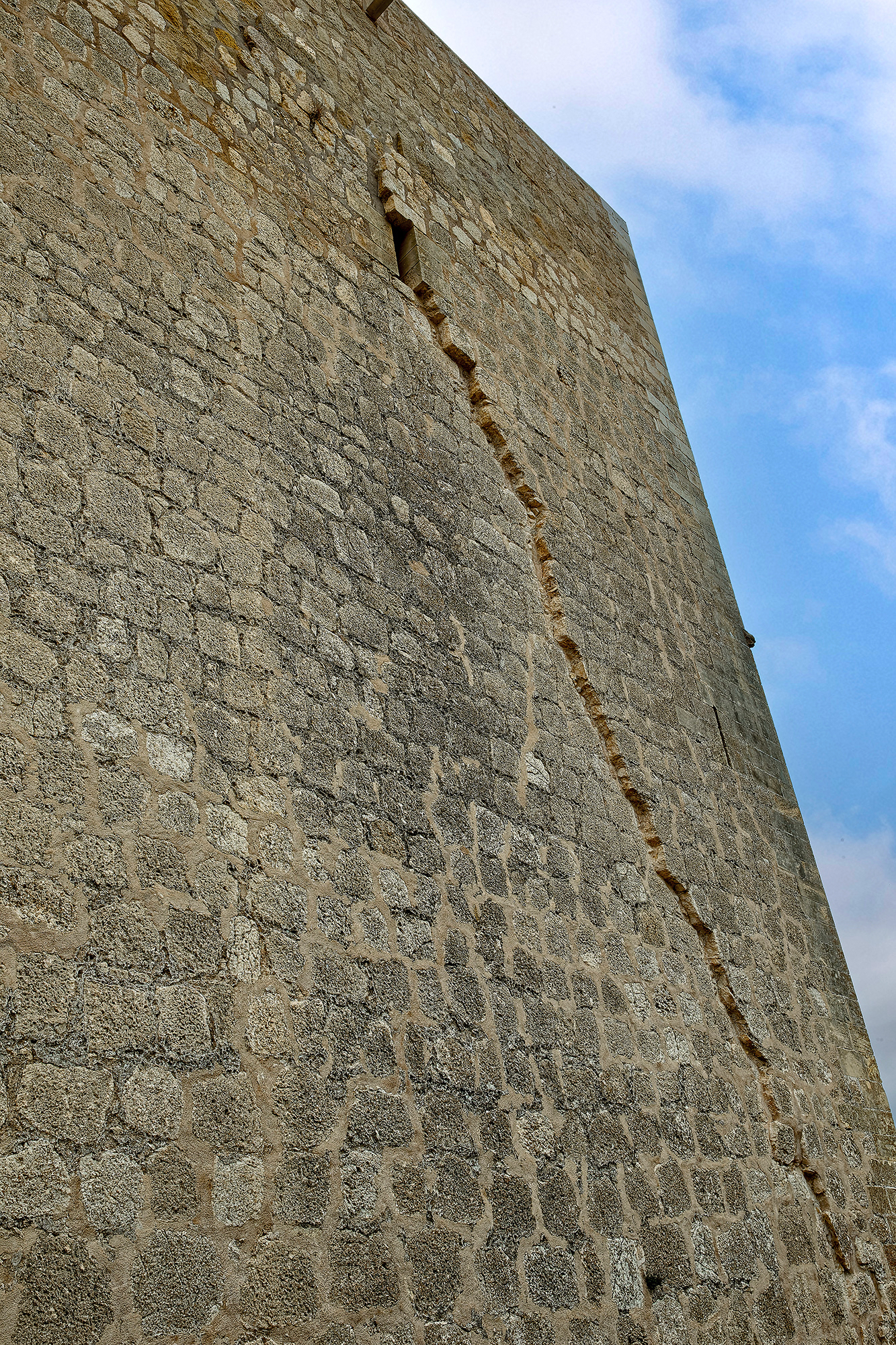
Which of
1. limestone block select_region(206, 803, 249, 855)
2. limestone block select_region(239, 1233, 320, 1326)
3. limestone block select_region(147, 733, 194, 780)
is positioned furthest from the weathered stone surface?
limestone block select_region(147, 733, 194, 780)

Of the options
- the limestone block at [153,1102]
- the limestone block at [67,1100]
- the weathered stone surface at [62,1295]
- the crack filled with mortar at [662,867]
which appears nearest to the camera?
the weathered stone surface at [62,1295]

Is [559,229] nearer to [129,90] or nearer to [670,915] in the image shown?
[129,90]

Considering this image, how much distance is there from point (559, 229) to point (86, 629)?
4.69 m

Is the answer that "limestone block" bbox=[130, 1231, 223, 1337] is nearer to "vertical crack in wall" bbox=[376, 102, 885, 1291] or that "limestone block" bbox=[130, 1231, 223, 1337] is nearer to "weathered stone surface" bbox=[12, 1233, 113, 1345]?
"weathered stone surface" bbox=[12, 1233, 113, 1345]

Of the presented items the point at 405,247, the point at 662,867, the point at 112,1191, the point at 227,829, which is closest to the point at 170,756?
the point at 227,829

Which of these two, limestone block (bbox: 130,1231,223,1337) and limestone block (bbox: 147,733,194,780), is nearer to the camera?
limestone block (bbox: 130,1231,223,1337)

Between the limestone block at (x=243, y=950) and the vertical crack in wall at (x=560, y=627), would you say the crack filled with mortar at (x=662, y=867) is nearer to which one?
the vertical crack in wall at (x=560, y=627)

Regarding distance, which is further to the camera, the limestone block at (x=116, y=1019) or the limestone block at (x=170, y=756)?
the limestone block at (x=170, y=756)

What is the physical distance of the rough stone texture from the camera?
223 centimetres

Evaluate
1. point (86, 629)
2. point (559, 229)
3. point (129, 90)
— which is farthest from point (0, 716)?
point (559, 229)

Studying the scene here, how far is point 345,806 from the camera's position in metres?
2.94

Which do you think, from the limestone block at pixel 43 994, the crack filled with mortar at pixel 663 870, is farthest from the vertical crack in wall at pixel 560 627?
the limestone block at pixel 43 994

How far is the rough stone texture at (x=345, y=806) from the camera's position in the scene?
223cm

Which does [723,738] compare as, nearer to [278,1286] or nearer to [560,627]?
[560,627]
